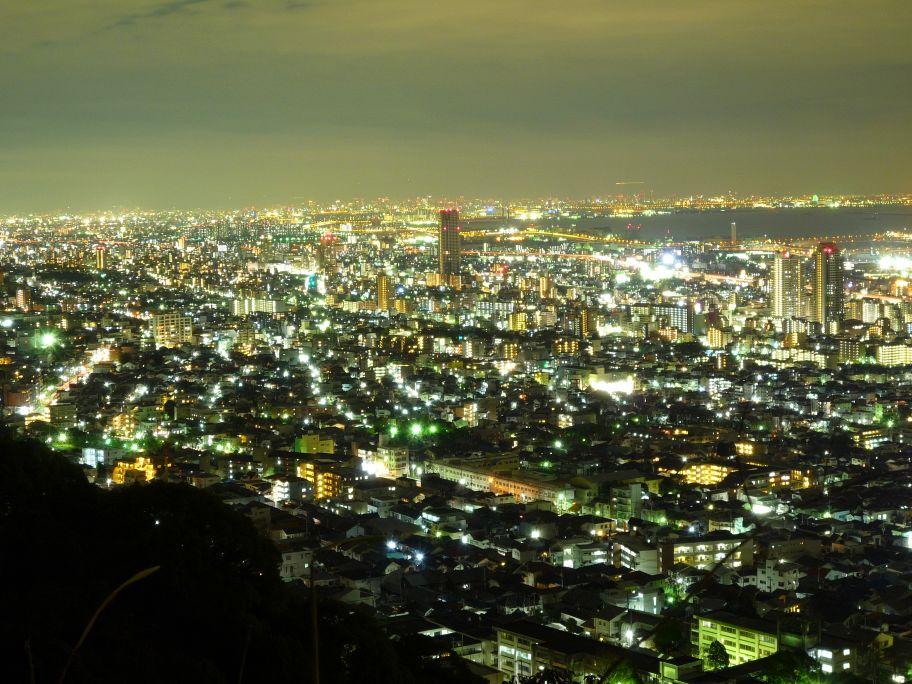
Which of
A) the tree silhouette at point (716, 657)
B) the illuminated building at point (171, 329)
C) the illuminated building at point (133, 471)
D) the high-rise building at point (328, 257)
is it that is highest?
the high-rise building at point (328, 257)

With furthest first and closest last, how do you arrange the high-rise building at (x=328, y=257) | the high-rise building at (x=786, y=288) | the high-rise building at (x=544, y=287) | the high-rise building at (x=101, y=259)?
the high-rise building at (x=328, y=257)
the high-rise building at (x=101, y=259)
the high-rise building at (x=544, y=287)
the high-rise building at (x=786, y=288)

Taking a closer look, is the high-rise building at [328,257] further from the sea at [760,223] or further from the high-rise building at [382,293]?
the sea at [760,223]

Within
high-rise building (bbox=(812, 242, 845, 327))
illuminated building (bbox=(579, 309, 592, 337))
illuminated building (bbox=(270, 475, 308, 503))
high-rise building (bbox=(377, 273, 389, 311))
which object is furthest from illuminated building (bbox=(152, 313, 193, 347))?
high-rise building (bbox=(812, 242, 845, 327))

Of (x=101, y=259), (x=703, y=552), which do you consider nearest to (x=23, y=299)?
(x=101, y=259)

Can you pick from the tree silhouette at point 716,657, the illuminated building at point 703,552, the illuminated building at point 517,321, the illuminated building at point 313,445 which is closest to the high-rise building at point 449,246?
the illuminated building at point 517,321

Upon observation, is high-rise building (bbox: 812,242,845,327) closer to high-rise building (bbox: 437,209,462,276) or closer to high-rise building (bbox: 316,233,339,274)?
high-rise building (bbox: 437,209,462,276)

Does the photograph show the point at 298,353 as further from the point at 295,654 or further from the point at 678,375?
the point at 295,654
